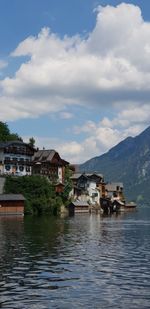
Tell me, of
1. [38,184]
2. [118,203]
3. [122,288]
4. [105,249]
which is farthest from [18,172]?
[122,288]

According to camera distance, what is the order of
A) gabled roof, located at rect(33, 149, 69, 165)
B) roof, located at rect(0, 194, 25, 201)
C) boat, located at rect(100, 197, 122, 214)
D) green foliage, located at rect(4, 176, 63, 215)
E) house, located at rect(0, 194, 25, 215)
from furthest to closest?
boat, located at rect(100, 197, 122, 214) → gabled roof, located at rect(33, 149, 69, 165) → green foliage, located at rect(4, 176, 63, 215) → house, located at rect(0, 194, 25, 215) → roof, located at rect(0, 194, 25, 201)

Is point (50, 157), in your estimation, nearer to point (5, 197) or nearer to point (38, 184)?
point (38, 184)

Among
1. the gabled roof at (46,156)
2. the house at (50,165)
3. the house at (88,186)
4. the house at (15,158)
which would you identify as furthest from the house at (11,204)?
the house at (88,186)

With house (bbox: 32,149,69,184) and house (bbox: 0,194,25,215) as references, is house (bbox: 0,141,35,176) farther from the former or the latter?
house (bbox: 0,194,25,215)

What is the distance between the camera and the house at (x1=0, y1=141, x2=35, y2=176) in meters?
135

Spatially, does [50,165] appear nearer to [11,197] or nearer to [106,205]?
[11,197]

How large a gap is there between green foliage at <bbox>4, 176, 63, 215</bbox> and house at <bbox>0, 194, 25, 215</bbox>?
21.2 feet

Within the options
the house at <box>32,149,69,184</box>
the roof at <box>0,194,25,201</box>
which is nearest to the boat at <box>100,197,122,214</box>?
the house at <box>32,149,69,184</box>

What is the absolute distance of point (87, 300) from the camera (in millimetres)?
24844

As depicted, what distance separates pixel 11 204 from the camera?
11438cm

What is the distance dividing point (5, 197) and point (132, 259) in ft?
250

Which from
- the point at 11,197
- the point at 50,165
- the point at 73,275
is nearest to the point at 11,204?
the point at 11,197

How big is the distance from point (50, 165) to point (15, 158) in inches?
720

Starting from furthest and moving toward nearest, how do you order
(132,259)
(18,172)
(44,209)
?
(18,172)
(44,209)
(132,259)
